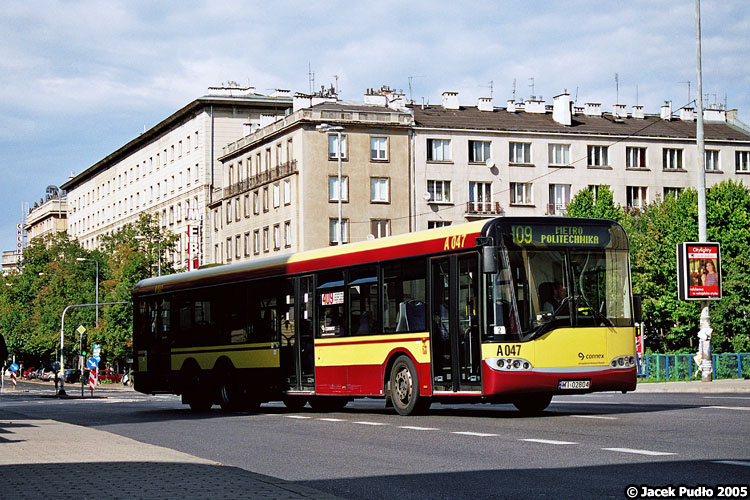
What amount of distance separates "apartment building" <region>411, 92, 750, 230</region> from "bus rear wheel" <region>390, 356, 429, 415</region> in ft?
211

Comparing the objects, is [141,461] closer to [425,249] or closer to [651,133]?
[425,249]

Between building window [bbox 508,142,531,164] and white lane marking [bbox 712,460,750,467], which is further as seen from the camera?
building window [bbox 508,142,531,164]

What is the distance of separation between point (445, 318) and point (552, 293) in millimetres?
1828

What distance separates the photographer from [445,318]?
64.9 feet

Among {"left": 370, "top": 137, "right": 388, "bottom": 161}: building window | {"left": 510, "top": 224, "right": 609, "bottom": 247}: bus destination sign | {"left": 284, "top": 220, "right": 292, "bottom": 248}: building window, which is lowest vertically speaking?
{"left": 510, "top": 224, "right": 609, "bottom": 247}: bus destination sign

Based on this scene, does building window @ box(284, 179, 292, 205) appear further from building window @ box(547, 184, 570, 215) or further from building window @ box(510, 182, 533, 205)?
building window @ box(547, 184, 570, 215)

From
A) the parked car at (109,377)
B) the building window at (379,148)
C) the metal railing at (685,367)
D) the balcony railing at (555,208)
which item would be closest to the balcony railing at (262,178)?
the building window at (379,148)

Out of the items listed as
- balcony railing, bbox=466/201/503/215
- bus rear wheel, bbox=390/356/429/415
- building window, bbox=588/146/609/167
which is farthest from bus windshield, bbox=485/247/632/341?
building window, bbox=588/146/609/167

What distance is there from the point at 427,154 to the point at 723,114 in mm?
29667

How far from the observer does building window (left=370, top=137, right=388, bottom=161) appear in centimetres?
8531

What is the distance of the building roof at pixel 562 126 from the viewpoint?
89.4 metres

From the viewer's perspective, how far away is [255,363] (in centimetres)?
2509

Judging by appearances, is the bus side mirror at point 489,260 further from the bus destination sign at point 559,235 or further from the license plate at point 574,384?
the license plate at point 574,384

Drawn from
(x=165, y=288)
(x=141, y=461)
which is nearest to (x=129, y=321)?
(x=165, y=288)
